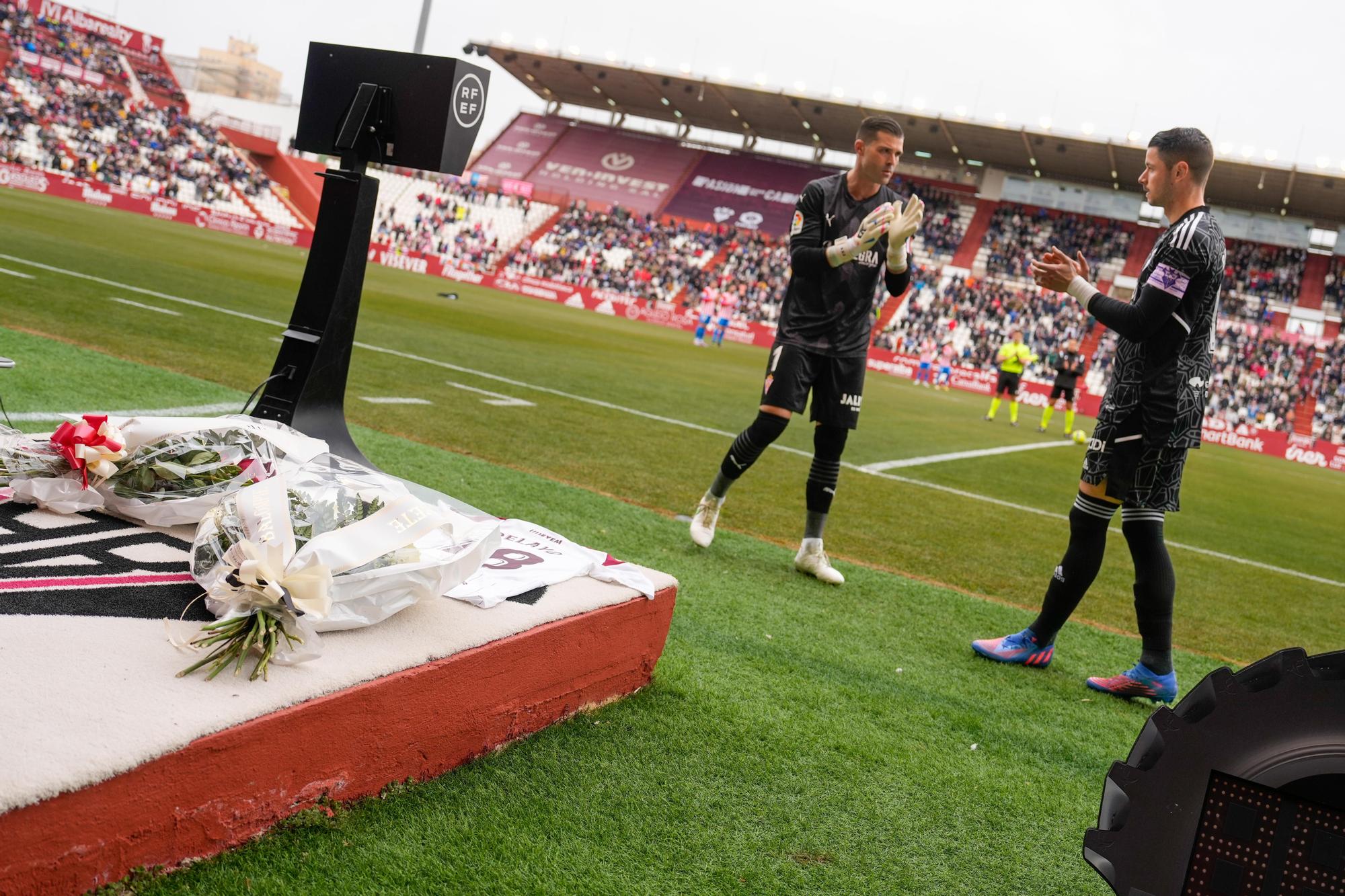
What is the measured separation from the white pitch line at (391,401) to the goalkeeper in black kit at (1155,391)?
5407 millimetres

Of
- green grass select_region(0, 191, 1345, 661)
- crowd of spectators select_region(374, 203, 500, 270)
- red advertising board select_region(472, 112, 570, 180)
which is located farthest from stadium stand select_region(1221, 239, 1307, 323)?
red advertising board select_region(472, 112, 570, 180)

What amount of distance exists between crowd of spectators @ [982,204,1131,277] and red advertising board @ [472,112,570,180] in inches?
917

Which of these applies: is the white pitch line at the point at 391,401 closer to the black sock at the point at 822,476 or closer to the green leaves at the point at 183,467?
the black sock at the point at 822,476

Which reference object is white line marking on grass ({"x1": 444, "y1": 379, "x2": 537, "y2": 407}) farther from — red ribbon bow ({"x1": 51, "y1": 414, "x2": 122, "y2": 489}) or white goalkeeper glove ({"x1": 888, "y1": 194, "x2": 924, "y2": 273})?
red ribbon bow ({"x1": 51, "y1": 414, "x2": 122, "y2": 489})

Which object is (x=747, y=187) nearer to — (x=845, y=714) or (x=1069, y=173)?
(x=1069, y=173)

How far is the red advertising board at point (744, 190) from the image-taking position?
48.1 m

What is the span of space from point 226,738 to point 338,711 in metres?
0.25

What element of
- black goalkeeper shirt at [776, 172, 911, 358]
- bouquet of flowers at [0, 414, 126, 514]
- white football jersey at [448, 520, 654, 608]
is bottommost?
white football jersey at [448, 520, 654, 608]

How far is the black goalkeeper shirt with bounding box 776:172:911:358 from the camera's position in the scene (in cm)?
490

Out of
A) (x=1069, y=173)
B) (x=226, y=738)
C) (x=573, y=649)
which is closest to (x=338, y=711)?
(x=226, y=738)

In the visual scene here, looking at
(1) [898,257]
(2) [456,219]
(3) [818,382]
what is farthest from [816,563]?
(2) [456,219]

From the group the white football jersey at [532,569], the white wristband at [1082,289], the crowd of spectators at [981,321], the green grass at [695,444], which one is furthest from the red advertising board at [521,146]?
the white football jersey at [532,569]

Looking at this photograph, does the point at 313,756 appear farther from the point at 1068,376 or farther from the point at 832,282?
the point at 1068,376

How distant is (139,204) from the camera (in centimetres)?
3400
